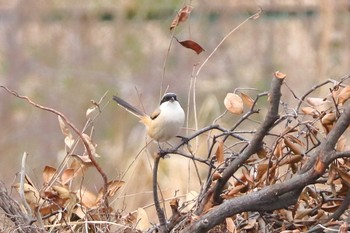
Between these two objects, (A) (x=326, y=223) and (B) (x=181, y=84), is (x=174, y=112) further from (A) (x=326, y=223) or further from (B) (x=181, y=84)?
(B) (x=181, y=84)

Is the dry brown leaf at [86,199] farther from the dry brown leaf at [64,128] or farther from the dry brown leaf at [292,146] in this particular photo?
the dry brown leaf at [292,146]

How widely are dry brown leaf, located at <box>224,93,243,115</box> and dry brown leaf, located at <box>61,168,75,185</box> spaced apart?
1.17ft

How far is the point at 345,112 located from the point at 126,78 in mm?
4505

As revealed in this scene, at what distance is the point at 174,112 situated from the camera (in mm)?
2158

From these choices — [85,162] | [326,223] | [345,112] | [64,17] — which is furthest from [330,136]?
[64,17]

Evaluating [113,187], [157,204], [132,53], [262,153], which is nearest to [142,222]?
[113,187]

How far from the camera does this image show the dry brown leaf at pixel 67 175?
73.1 inches

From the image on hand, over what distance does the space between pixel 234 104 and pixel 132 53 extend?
4.45 metres

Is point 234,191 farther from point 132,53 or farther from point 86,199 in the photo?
point 132,53

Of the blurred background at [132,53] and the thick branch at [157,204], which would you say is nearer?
the thick branch at [157,204]

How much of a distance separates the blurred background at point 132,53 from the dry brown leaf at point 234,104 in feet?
11.9

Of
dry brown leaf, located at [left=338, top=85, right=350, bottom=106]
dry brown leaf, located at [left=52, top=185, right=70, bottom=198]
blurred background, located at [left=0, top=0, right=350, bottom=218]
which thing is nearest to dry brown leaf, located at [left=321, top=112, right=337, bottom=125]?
dry brown leaf, located at [left=338, top=85, right=350, bottom=106]

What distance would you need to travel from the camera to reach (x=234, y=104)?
170 cm

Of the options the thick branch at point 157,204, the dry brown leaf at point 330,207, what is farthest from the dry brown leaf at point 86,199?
the dry brown leaf at point 330,207
